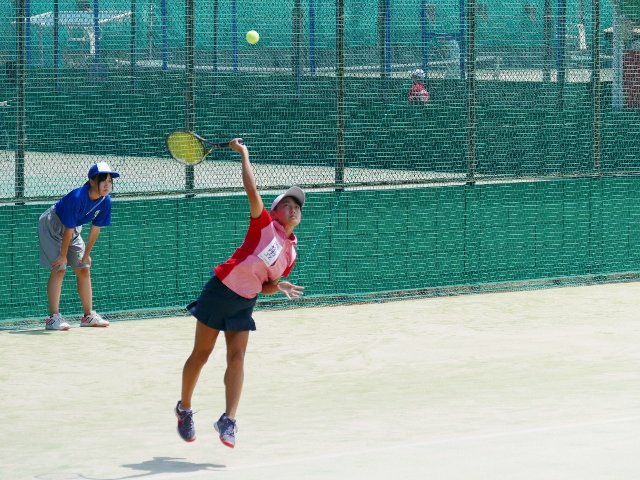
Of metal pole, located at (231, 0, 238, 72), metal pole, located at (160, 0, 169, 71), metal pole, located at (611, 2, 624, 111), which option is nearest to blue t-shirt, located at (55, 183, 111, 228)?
metal pole, located at (160, 0, 169, 71)

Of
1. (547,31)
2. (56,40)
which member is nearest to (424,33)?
(547,31)

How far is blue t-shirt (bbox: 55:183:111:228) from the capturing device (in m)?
11.7

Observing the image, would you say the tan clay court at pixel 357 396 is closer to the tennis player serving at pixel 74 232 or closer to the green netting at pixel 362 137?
the tennis player serving at pixel 74 232

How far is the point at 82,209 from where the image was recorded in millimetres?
11719

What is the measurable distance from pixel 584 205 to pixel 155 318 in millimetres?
4757

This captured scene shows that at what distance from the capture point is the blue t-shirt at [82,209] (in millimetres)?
11656

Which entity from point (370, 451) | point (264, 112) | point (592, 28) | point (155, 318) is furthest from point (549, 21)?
point (370, 451)

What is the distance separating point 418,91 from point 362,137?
1.13 metres

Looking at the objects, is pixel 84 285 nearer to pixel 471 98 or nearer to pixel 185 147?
pixel 185 147

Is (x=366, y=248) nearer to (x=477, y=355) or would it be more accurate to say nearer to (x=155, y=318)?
(x=155, y=318)

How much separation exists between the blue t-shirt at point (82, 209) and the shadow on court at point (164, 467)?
168 inches

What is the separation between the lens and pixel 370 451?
7.84 m

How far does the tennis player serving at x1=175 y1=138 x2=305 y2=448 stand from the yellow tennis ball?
7620 mm

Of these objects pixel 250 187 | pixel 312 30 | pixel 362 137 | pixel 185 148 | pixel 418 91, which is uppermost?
pixel 312 30
